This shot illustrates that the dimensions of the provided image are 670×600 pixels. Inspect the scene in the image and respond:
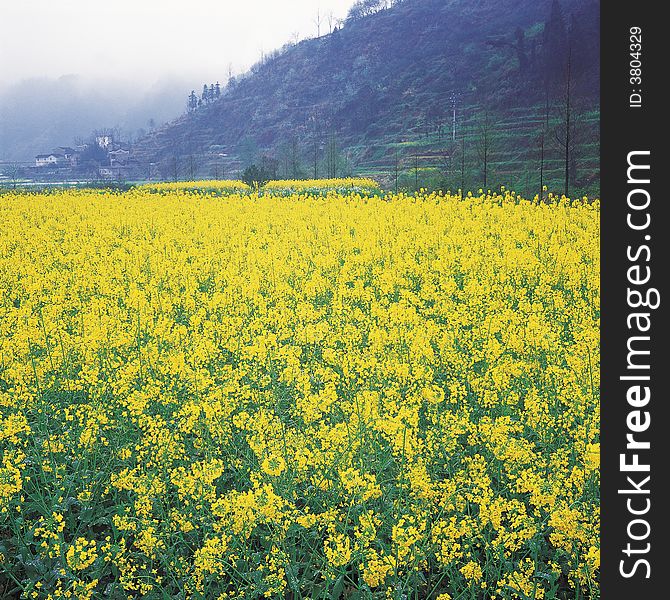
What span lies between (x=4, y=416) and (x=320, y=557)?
3594 mm

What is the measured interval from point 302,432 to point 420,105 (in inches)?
3459

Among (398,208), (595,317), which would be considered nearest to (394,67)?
(398,208)

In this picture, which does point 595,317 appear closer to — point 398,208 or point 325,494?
point 325,494

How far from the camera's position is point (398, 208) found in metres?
16.9

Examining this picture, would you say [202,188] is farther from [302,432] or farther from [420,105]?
[420,105]

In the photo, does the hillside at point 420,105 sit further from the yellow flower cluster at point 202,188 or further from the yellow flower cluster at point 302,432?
the yellow flower cluster at point 302,432

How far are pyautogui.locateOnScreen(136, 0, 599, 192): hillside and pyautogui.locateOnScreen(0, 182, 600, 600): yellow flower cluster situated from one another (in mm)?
20437

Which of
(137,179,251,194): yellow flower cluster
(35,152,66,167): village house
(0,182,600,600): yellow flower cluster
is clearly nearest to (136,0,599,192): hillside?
(137,179,251,194): yellow flower cluster

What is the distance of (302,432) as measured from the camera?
4.61 m

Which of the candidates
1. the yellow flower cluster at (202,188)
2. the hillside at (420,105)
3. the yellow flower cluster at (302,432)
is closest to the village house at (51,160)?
the hillside at (420,105)

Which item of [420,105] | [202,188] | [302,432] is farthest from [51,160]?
[302,432]

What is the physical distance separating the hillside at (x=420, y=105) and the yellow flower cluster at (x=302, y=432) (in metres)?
20.4

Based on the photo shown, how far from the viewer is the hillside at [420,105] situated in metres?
44.2

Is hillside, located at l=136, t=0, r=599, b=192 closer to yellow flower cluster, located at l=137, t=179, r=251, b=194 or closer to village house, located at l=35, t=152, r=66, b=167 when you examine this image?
yellow flower cluster, located at l=137, t=179, r=251, b=194
